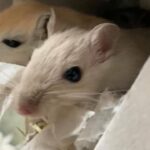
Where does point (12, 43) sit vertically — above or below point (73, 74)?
below

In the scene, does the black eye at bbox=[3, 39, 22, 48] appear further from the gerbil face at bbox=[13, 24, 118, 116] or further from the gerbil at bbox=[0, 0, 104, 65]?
the gerbil face at bbox=[13, 24, 118, 116]

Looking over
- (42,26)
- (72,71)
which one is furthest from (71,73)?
(42,26)

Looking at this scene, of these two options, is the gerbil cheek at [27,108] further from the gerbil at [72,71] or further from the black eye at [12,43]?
the black eye at [12,43]

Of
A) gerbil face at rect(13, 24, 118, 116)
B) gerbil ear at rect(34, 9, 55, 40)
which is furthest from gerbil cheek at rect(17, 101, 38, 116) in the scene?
→ gerbil ear at rect(34, 9, 55, 40)

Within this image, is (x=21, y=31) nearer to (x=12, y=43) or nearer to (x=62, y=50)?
(x=12, y=43)

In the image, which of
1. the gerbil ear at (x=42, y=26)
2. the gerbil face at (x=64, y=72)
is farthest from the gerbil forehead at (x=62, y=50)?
the gerbil ear at (x=42, y=26)

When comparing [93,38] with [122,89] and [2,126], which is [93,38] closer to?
[122,89]
